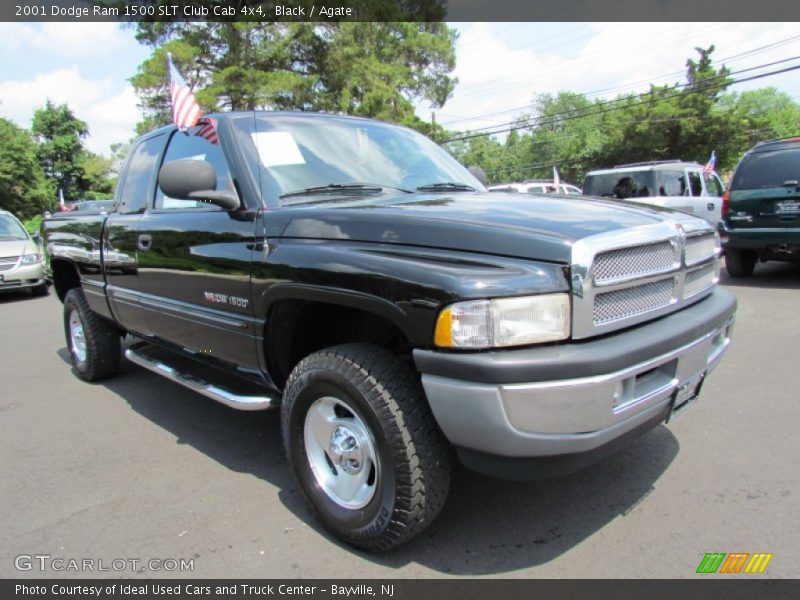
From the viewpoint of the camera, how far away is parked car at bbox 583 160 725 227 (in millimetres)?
11938

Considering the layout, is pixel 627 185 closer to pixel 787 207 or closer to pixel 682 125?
pixel 787 207

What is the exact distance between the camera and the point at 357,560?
2461 millimetres

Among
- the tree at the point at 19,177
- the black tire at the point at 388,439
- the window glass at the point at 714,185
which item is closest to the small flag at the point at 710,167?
the window glass at the point at 714,185

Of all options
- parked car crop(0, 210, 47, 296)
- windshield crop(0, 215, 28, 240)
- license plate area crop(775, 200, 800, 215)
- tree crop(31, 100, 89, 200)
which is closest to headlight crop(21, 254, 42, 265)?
parked car crop(0, 210, 47, 296)

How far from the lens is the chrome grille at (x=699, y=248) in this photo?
2646 millimetres

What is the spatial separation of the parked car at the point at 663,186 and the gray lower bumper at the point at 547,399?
10.4m

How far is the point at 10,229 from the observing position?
448 inches

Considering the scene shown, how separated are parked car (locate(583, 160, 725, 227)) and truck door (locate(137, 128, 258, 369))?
9.82 metres

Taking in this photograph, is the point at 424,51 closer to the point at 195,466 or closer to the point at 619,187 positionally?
the point at 619,187

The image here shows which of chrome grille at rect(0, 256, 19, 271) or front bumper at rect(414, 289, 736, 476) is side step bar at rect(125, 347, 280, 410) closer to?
front bumper at rect(414, 289, 736, 476)

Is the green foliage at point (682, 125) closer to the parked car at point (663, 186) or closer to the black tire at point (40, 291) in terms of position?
the parked car at point (663, 186)

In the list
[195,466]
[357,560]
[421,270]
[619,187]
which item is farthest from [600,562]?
[619,187]
